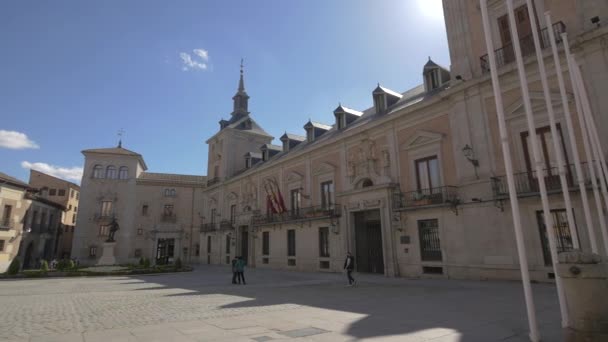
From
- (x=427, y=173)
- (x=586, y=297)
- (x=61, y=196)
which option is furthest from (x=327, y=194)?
(x=61, y=196)

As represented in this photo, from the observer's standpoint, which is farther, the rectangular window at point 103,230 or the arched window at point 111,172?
the arched window at point 111,172

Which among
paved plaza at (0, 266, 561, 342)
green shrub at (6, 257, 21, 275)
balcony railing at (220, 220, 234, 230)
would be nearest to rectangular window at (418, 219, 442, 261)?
paved plaza at (0, 266, 561, 342)

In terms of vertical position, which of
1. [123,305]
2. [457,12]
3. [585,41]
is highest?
[457,12]

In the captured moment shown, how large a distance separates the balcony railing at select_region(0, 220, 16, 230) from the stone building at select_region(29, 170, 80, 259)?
13.8 meters

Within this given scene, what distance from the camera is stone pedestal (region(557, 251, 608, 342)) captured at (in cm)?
396

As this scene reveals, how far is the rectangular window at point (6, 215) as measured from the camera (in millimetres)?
29984

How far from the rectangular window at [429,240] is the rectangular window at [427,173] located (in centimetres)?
191

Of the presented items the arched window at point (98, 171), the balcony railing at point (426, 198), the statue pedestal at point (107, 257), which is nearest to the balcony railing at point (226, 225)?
the statue pedestal at point (107, 257)

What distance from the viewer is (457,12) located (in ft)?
58.6

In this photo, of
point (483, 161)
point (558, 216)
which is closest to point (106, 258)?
point (483, 161)

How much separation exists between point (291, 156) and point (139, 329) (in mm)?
21502

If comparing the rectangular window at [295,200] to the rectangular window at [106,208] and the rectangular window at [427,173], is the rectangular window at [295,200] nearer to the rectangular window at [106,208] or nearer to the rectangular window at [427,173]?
the rectangular window at [427,173]

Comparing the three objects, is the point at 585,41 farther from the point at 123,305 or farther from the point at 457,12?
the point at 123,305

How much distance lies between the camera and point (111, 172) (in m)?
44.3
